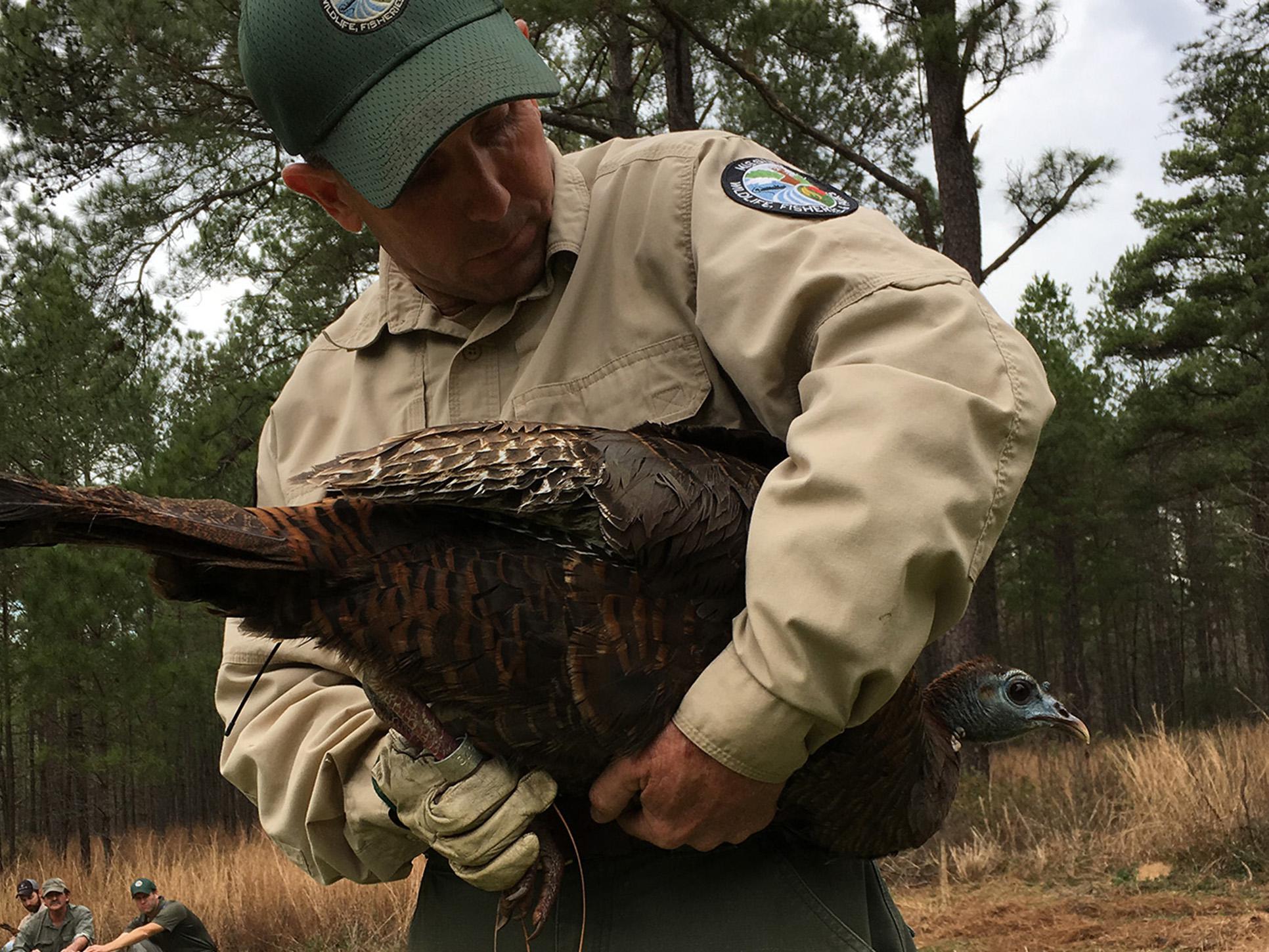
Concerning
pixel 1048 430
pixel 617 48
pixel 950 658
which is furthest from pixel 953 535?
pixel 1048 430

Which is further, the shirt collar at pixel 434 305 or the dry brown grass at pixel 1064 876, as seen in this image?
the dry brown grass at pixel 1064 876

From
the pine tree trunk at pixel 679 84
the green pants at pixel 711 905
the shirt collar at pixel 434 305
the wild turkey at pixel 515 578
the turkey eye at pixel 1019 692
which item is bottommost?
the green pants at pixel 711 905

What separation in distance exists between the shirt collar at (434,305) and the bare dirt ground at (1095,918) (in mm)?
5606

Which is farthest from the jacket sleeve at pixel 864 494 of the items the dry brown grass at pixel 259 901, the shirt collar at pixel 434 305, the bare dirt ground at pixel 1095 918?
the dry brown grass at pixel 259 901

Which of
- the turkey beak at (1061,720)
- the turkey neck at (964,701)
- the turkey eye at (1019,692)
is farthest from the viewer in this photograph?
the turkey beak at (1061,720)

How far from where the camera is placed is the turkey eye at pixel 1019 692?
2652 millimetres

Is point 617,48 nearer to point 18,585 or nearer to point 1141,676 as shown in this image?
point 18,585

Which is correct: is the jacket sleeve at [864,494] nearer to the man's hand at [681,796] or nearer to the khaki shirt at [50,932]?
the man's hand at [681,796]

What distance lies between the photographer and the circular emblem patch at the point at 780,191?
185 centimetres

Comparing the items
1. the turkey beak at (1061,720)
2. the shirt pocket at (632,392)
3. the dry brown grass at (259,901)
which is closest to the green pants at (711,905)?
the shirt pocket at (632,392)

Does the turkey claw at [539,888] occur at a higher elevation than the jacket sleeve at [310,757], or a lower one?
lower

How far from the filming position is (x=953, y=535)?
1.49 metres

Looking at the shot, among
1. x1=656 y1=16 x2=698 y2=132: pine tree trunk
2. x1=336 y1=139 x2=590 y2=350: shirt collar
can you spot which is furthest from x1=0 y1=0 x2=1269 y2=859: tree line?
x1=336 y1=139 x2=590 y2=350: shirt collar

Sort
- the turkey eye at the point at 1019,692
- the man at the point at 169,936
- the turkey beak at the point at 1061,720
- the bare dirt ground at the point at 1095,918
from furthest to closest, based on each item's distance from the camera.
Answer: the man at the point at 169,936 < the bare dirt ground at the point at 1095,918 < the turkey beak at the point at 1061,720 < the turkey eye at the point at 1019,692
